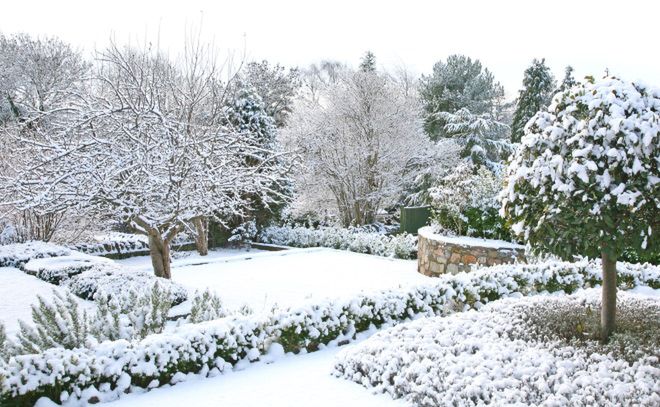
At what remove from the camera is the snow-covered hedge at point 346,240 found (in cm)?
1224

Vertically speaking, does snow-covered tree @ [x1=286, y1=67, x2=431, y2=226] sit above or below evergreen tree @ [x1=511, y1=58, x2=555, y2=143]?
below

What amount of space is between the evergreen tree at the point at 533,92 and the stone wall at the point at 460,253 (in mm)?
15957

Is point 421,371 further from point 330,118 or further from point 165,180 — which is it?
point 330,118

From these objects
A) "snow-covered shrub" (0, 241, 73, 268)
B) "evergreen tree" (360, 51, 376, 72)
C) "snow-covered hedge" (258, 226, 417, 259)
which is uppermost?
"evergreen tree" (360, 51, 376, 72)

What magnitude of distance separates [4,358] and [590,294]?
5.78m

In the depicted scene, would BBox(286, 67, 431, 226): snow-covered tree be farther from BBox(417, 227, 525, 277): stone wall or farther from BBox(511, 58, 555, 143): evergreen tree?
BBox(511, 58, 555, 143): evergreen tree

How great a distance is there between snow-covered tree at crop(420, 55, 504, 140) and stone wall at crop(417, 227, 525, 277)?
1472cm

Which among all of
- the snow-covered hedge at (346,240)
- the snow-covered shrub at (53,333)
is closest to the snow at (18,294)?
the snow-covered shrub at (53,333)

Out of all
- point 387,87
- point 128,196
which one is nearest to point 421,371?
point 128,196

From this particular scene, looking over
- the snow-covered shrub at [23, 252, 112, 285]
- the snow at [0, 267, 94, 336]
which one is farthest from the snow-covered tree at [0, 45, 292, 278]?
the snow-covered shrub at [23, 252, 112, 285]

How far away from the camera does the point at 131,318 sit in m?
4.84

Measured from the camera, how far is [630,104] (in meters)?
4.14

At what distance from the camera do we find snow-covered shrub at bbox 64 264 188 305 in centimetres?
690

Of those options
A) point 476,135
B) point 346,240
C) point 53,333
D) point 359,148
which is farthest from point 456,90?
point 53,333
